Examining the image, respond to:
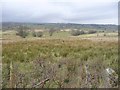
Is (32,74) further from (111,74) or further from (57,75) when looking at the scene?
(111,74)

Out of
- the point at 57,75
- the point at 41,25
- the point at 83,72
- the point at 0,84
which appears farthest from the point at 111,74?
the point at 41,25

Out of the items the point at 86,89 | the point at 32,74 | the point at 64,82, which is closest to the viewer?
the point at 86,89

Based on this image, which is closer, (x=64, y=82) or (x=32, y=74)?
(x=64, y=82)

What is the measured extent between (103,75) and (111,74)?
189 mm

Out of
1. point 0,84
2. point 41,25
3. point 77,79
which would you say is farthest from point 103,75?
point 41,25

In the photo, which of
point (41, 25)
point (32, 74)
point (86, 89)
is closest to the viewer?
point (86, 89)

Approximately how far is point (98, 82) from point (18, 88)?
5.03 ft

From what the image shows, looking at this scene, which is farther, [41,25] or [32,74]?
[41,25]

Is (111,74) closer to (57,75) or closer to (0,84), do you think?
(57,75)

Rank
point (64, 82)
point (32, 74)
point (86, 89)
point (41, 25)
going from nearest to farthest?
point (86, 89), point (64, 82), point (32, 74), point (41, 25)

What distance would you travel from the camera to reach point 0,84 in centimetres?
547

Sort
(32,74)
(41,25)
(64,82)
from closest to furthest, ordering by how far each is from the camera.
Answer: (64,82), (32,74), (41,25)

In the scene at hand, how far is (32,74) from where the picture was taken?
241 inches

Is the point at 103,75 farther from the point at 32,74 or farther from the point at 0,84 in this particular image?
the point at 0,84
